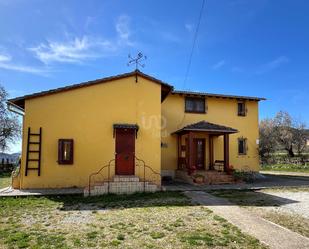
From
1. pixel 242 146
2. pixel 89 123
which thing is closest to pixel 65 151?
pixel 89 123

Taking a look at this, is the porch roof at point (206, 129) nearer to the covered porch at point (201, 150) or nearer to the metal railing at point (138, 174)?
the covered porch at point (201, 150)

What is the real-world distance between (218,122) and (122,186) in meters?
10.1

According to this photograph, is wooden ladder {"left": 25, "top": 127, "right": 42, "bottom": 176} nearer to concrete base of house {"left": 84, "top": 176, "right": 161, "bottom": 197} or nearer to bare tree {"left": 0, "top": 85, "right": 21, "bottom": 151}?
concrete base of house {"left": 84, "top": 176, "right": 161, "bottom": 197}

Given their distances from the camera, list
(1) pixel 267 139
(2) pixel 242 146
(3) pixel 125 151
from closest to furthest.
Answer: (3) pixel 125 151
(2) pixel 242 146
(1) pixel 267 139

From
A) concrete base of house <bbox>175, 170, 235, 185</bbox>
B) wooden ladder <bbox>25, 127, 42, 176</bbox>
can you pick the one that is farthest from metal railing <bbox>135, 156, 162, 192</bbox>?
wooden ladder <bbox>25, 127, 42, 176</bbox>

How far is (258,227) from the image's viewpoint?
23.5ft

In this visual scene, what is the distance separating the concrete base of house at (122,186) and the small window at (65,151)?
2.10 metres

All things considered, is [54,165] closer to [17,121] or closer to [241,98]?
[241,98]

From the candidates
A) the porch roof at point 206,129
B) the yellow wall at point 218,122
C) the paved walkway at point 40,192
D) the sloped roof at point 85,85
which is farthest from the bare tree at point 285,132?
the paved walkway at point 40,192

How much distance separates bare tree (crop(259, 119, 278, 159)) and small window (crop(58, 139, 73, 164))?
31018 mm

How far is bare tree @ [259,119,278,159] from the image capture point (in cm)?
4250

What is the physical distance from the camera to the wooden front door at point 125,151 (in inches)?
555

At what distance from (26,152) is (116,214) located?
6.71 meters

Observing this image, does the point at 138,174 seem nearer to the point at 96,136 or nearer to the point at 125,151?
the point at 125,151
